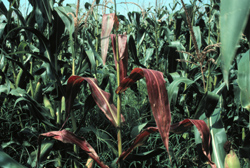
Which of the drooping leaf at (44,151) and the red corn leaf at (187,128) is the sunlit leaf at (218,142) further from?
the drooping leaf at (44,151)

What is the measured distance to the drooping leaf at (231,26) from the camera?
0.72ft

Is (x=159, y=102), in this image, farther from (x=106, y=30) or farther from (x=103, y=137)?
(x=103, y=137)

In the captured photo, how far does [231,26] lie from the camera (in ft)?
0.73

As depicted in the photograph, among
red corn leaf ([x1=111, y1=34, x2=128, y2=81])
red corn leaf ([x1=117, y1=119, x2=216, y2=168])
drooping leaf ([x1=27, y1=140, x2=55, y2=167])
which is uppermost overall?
red corn leaf ([x1=111, y1=34, x2=128, y2=81])

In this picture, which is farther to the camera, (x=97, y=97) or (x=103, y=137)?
(x=103, y=137)

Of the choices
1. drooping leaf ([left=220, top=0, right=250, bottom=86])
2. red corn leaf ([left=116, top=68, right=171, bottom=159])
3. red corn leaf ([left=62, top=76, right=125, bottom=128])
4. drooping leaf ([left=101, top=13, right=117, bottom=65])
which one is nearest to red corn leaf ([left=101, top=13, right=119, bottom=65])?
drooping leaf ([left=101, top=13, right=117, bottom=65])

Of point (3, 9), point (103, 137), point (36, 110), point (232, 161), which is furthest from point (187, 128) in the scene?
point (3, 9)

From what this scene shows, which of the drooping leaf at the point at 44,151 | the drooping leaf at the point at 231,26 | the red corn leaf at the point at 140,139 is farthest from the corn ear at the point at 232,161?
the drooping leaf at the point at 44,151

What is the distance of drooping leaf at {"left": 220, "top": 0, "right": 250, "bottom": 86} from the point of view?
22 centimetres

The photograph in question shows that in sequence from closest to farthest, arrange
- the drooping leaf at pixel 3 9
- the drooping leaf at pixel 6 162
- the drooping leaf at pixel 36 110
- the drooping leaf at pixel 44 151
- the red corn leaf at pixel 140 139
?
the drooping leaf at pixel 6 162
the red corn leaf at pixel 140 139
the drooping leaf at pixel 44 151
the drooping leaf at pixel 36 110
the drooping leaf at pixel 3 9

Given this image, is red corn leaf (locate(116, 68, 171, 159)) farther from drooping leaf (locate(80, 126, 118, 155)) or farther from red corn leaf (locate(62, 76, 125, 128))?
drooping leaf (locate(80, 126, 118, 155))

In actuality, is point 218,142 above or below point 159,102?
below

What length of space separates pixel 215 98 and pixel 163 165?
0.69 m

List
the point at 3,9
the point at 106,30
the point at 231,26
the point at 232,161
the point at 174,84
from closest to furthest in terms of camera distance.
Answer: the point at 231,26
the point at 232,161
the point at 106,30
the point at 174,84
the point at 3,9
